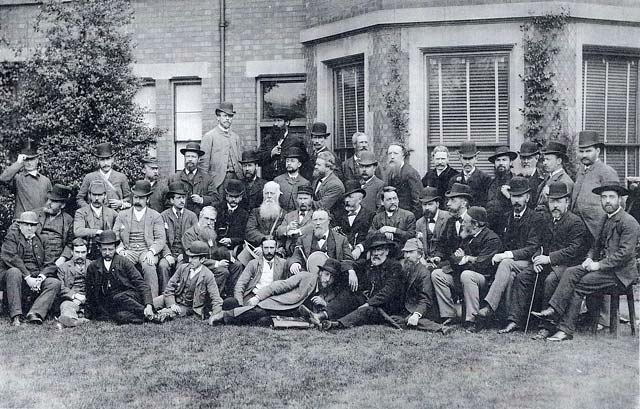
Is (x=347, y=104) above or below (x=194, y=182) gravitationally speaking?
above

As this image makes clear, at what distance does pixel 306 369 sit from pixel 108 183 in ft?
16.2

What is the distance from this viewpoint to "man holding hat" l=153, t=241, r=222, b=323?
8.72 metres

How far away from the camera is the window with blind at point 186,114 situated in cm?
1327

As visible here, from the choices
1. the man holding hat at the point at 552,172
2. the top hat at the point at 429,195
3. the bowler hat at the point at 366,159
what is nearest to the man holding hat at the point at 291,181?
the bowler hat at the point at 366,159

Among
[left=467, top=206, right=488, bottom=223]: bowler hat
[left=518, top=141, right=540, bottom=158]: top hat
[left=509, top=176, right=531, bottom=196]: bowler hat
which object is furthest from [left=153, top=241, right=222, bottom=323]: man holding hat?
[left=518, top=141, right=540, bottom=158]: top hat

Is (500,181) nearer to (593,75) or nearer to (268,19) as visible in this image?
(593,75)

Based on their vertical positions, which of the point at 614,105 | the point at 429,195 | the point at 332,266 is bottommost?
the point at 332,266

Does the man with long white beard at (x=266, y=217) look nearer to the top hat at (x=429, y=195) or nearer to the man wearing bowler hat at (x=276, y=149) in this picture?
the man wearing bowler hat at (x=276, y=149)

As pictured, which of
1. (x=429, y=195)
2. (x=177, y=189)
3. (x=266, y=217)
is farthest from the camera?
(x=177, y=189)

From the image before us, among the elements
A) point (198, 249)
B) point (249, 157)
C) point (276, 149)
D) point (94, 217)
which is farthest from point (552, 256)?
point (94, 217)

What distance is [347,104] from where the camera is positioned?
11883 mm

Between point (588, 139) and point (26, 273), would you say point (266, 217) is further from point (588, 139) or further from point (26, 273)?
point (588, 139)

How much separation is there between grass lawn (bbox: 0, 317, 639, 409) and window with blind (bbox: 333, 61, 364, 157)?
4471 mm

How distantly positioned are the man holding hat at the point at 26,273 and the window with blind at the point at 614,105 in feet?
25.6
